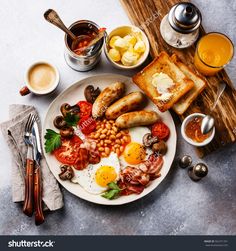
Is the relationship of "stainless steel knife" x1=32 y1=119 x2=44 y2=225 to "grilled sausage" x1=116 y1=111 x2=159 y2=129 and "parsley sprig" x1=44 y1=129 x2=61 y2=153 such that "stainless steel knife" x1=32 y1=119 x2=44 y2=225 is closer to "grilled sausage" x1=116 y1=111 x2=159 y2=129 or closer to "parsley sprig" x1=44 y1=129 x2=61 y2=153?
"parsley sprig" x1=44 y1=129 x2=61 y2=153

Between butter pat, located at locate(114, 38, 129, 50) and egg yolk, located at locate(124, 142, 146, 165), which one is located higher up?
butter pat, located at locate(114, 38, 129, 50)

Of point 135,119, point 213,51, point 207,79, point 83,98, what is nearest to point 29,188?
point 83,98

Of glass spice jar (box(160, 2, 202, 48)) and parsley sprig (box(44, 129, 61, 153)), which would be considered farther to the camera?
parsley sprig (box(44, 129, 61, 153))

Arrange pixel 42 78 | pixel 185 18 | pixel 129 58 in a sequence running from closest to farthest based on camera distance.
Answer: pixel 185 18, pixel 129 58, pixel 42 78

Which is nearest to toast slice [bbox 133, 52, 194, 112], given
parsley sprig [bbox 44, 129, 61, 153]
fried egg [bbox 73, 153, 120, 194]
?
fried egg [bbox 73, 153, 120, 194]

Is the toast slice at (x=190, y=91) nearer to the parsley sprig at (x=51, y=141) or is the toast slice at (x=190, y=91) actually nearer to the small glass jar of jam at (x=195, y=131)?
the small glass jar of jam at (x=195, y=131)

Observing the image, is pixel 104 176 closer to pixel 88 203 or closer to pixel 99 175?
pixel 99 175
